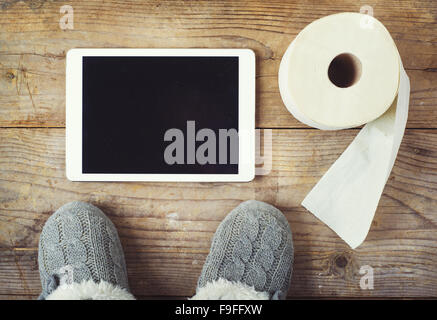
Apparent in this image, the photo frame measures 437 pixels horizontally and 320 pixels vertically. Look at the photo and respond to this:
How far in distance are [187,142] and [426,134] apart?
450 mm

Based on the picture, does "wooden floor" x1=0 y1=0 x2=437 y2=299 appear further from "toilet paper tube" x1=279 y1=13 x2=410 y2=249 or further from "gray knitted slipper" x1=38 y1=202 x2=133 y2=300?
"toilet paper tube" x1=279 y1=13 x2=410 y2=249

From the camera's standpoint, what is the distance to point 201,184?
0.67 m

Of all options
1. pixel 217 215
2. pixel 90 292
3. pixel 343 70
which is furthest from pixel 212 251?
pixel 343 70

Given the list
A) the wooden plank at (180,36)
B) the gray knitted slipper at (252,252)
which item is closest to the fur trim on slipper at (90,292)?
the gray knitted slipper at (252,252)

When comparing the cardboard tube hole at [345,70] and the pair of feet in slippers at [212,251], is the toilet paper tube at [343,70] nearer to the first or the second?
the cardboard tube hole at [345,70]

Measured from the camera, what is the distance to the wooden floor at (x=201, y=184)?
2.15 ft

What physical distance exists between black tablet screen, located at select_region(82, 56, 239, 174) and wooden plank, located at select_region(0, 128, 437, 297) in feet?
0.24

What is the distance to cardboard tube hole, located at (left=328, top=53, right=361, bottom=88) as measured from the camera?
477 mm

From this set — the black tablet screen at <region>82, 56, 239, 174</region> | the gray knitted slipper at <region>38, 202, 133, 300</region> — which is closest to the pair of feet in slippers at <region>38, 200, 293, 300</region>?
the gray knitted slipper at <region>38, 202, 133, 300</region>

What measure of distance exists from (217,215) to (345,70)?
346 mm

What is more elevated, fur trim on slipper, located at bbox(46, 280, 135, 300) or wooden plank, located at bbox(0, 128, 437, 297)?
wooden plank, located at bbox(0, 128, 437, 297)

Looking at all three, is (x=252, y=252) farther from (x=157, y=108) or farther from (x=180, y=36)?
(x=180, y=36)

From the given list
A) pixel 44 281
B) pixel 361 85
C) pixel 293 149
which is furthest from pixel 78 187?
pixel 361 85

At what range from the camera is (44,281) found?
656mm
